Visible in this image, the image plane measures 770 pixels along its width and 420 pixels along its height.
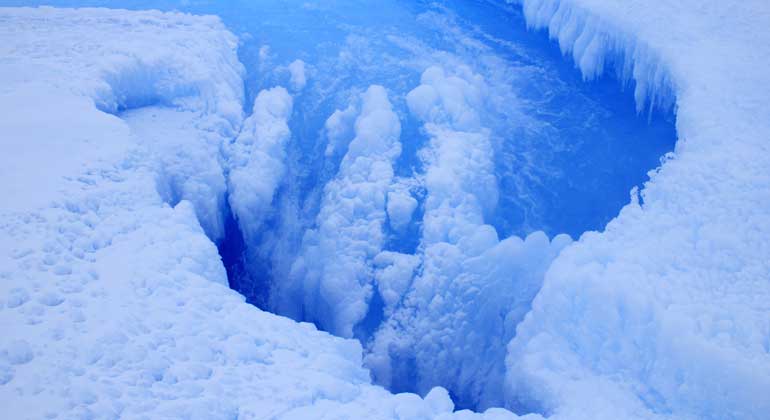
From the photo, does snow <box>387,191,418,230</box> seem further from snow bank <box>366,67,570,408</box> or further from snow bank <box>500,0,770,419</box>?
snow bank <box>500,0,770,419</box>

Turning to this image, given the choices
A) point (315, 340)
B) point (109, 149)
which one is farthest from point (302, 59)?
point (315, 340)

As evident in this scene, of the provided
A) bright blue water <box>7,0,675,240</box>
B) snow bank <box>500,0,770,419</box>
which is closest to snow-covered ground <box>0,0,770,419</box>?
snow bank <box>500,0,770,419</box>

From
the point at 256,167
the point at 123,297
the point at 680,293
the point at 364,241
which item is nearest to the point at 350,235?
the point at 364,241

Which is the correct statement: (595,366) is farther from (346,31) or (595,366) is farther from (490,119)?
(346,31)

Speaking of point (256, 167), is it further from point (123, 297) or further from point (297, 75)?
point (123, 297)

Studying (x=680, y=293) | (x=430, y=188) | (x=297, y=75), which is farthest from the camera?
(x=297, y=75)

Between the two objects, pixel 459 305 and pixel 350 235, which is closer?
pixel 459 305
